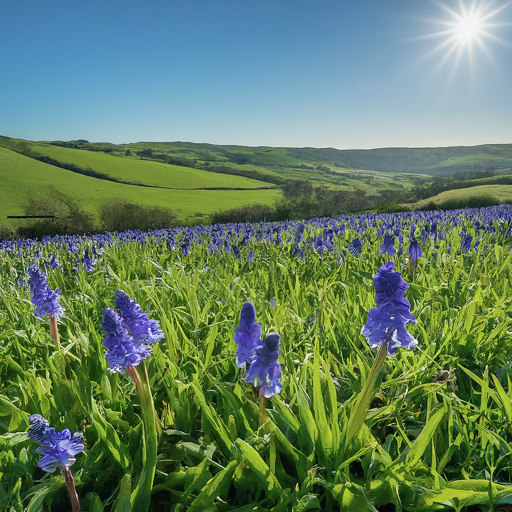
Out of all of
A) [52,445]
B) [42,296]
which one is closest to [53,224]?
[42,296]

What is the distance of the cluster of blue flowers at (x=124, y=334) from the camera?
1089 millimetres

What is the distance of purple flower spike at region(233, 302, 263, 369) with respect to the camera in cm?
117

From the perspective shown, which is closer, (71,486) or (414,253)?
(71,486)

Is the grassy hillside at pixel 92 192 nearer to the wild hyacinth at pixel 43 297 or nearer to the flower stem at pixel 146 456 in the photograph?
the wild hyacinth at pixel 43 297

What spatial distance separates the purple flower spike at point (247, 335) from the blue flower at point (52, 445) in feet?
1.81

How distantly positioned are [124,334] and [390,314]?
850 millimetres

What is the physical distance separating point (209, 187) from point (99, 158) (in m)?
36.8

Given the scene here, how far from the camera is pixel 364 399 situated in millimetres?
1177

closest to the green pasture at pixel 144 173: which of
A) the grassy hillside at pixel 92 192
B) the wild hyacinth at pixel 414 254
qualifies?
the grassy hillside at pixel 92 192

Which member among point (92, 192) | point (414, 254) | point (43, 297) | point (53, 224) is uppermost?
point (92, 192)

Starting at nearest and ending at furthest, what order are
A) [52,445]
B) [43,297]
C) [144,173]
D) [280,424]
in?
1. [52,445]
2. [280,424]
3. [43,297]
4. [144,173]

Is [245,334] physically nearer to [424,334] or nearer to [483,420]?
[483,420]

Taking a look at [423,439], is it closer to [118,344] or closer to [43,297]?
[118,344]

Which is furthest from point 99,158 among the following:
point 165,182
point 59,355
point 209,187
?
point 59,355
